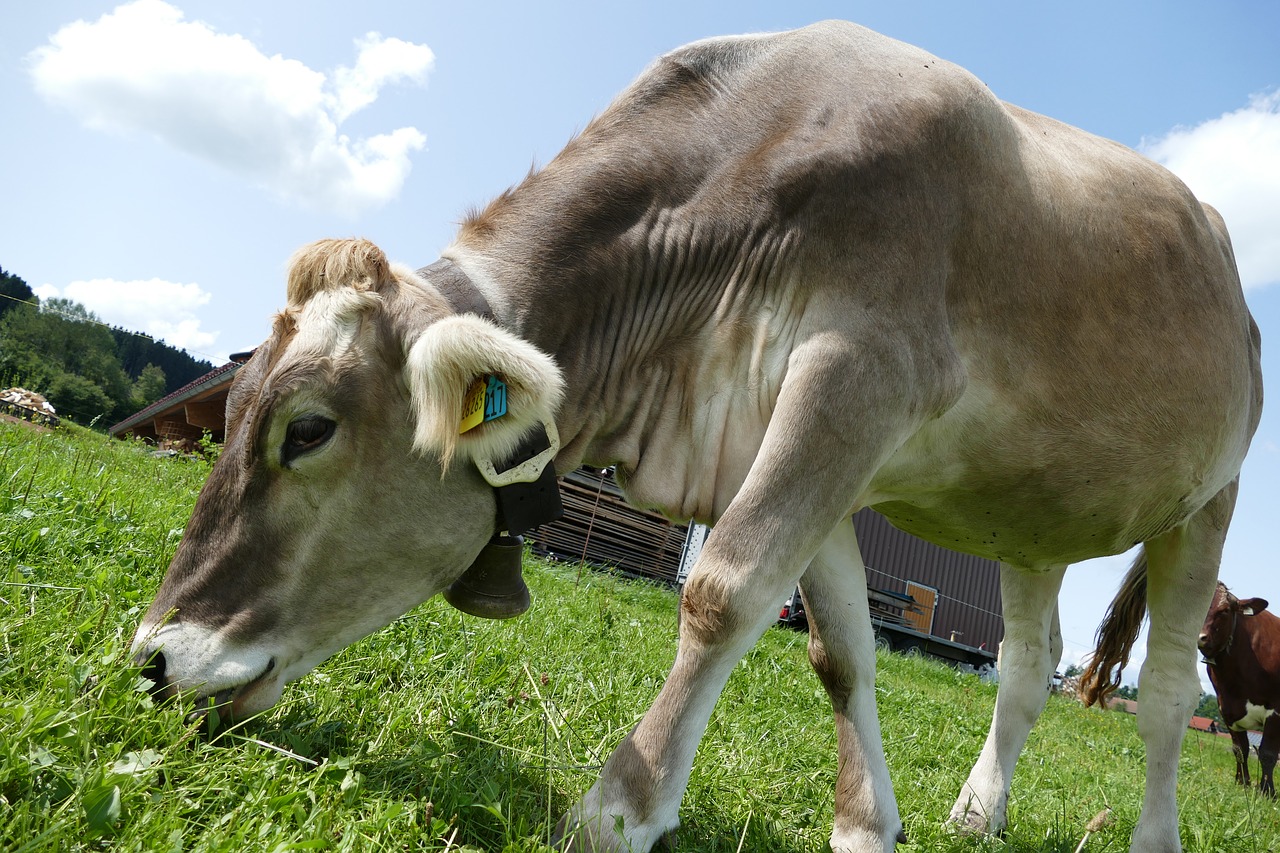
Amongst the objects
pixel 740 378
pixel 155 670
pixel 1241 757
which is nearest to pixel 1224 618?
pixel 1241 757

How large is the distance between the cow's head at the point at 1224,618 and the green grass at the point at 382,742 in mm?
8395

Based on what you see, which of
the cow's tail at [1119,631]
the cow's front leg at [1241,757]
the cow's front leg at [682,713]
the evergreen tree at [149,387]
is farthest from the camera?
the evergreen tree at [149,387]

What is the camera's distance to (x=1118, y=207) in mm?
3086

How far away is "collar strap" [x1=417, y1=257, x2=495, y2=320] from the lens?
2.48 meters

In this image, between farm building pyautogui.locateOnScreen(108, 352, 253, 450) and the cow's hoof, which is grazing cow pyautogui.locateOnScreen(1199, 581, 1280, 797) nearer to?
the cow's hoof

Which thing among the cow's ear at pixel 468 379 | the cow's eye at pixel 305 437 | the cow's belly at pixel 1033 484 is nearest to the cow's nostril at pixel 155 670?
the cow's eye at pixel 305 437

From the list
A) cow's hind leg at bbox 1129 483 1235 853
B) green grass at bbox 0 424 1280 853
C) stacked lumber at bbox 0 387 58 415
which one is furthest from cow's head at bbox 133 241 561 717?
stacked lumber at bbox 0 387 58 415

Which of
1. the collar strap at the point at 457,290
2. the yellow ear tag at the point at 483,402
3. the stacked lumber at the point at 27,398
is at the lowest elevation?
the stacked lumber at the point at 27,398

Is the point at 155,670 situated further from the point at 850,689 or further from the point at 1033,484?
the point at 1033,484

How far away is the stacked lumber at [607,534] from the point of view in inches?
609

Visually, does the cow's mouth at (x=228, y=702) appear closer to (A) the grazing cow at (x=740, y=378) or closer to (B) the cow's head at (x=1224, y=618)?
(A) the grazing cow at (x=740, y=378)

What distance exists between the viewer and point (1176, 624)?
3.93m

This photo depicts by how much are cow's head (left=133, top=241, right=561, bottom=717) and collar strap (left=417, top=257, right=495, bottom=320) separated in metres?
0.05

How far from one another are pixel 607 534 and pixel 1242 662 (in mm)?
9513
